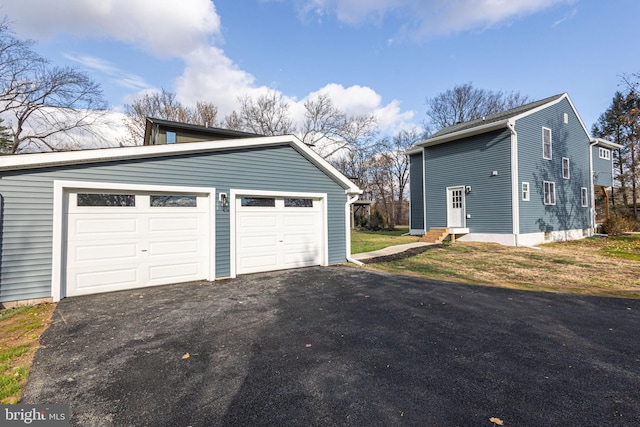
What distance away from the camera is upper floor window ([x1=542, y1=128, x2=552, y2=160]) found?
14.4 m

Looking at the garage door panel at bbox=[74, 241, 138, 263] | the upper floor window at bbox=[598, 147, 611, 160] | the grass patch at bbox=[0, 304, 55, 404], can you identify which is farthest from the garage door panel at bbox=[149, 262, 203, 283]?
the upper floor window at bbox=[598, 147, 611, 160]

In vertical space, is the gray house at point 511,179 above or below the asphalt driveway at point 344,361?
above

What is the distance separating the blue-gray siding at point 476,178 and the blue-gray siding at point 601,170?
1048 centimetres

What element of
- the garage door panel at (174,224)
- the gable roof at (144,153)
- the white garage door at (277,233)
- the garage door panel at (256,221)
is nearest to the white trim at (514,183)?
the gable roof at (144,153)

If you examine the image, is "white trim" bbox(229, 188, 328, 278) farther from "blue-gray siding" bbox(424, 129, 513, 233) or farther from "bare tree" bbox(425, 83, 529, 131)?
"bare tree" bbox(425, 83, 529, 131)

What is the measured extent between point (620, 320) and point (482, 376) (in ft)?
11.0

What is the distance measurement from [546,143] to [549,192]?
2605 millimetres

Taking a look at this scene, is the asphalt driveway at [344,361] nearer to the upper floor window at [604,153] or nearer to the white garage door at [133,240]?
the white garage door at [133,240]

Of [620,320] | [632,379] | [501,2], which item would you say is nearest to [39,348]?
[632,379]

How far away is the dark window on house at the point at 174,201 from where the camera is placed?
6518 millimetres

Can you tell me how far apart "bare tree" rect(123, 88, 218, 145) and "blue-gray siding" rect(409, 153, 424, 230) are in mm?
18297

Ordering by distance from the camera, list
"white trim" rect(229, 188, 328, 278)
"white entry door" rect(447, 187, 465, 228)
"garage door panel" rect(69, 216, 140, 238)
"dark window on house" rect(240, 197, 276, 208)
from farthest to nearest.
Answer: "white entry door" rect(447, 187, 465, 228) → "dark window on house" rect(240, 197, 276, 208) → "white trim" rect(229, 188, 328, 278) → "garage door panel" rect(69, 216, 140, 238)
